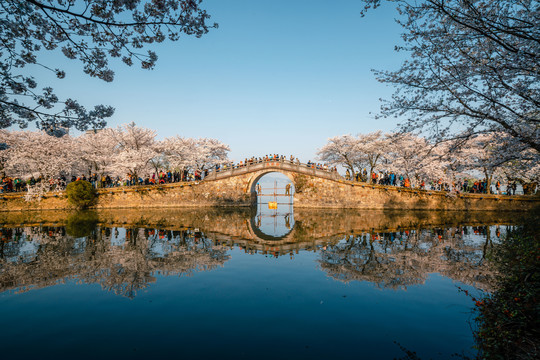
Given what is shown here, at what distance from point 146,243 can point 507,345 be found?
12.8 m

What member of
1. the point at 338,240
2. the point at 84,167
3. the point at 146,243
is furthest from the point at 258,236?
the point at 84,167

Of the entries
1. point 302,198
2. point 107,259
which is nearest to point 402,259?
point 107,259

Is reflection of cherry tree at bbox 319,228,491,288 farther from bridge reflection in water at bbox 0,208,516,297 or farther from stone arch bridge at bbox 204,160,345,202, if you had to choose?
stone arch bridge at bbox 204,160,345,202

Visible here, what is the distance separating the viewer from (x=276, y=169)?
2944 centimetres

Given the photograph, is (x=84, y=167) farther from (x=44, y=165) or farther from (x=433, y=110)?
(x=433, y=110)

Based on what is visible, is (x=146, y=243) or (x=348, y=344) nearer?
(x=348, y=344)

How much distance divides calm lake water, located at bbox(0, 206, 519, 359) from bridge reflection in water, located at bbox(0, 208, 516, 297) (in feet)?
0.24

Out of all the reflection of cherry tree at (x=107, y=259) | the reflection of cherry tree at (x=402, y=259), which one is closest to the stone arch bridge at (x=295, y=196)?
the reflection of cherry tree at (x=402, y=259)

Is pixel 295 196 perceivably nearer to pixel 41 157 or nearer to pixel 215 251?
pixel 215 251

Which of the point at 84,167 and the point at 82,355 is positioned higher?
the point at 84,167

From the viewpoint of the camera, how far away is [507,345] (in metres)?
3.91

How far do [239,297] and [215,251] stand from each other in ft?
15.4

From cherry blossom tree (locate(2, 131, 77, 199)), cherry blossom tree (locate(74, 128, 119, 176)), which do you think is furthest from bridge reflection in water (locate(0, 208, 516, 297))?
cherry blossom tree (locate(74, 128, 119, 176))

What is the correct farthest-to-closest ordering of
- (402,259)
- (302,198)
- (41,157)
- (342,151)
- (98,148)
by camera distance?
(342,151) → (98,148) → (302,198) → (41,157) → (402,259)
